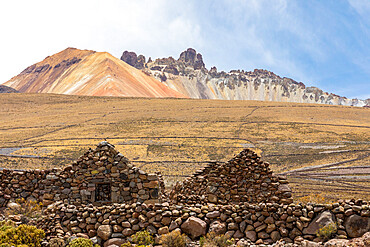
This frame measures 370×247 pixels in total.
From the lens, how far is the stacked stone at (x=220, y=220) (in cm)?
554

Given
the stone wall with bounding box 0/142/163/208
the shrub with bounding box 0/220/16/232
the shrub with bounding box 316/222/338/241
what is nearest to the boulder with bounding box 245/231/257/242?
the shrub with bounding box 316/222/338/241

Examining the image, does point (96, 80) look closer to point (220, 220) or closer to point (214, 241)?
point (220, 220)

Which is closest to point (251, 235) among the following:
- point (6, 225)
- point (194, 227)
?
point (194, 227)

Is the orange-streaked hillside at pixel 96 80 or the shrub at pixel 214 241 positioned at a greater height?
the orange-streaked hillside at pixel 96 80

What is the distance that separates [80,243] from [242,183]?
15.6 ft

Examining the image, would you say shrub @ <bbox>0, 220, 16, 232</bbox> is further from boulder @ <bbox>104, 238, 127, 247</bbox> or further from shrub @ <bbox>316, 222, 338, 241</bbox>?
shrub @ <bbox>316, 222, 338, 241</bbox>

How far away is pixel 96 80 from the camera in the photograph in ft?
504

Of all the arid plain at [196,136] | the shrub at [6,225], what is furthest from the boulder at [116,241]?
the arid plain at [196,136]

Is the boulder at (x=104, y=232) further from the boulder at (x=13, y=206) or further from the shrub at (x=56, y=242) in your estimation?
the boulder at (x=13, y=206)

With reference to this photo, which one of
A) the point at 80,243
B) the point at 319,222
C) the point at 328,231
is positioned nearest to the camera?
the point at 328,231

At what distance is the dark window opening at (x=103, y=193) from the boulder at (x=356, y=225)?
595cm

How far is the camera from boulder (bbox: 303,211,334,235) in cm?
552

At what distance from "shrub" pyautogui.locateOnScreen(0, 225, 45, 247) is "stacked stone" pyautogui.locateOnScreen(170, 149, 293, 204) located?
4.25 meters

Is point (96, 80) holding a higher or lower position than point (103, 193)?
higher
